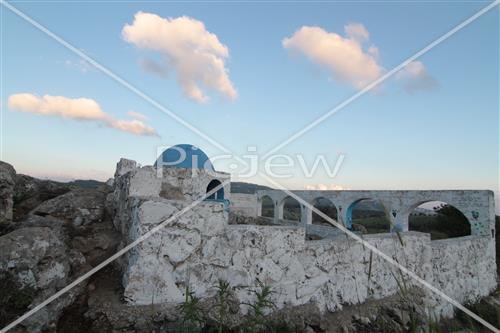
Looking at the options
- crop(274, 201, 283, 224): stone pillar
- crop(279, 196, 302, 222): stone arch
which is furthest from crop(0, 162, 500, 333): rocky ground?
crop(274, 201, 283, 224): stone pillar

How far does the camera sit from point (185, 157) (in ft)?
40.2

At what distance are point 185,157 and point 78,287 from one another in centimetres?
939

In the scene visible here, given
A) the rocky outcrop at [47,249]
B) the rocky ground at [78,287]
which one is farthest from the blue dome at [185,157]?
the rocky ground at [78,287]

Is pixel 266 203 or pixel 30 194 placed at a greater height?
pixel 30 194

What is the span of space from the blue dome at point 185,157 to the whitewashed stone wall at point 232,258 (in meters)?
7.08

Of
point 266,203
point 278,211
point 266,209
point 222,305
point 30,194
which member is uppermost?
point 30,194

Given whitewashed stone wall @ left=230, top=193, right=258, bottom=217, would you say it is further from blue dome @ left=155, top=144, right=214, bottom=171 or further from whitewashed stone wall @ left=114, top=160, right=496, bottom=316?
whitewashed stone wall @ left=114, top=160, right=496, bottom=316

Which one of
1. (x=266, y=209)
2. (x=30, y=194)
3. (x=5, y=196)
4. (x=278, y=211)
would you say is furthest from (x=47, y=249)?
(x=266, y=209)

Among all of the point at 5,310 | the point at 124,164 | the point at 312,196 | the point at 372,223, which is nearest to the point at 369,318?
the point at 5,310

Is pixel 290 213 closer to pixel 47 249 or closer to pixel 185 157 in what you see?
pixel 185 157

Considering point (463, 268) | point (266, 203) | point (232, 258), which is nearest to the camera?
point (232, 258)

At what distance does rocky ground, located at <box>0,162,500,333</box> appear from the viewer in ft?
8.87

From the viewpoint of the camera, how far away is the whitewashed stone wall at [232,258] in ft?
10.3

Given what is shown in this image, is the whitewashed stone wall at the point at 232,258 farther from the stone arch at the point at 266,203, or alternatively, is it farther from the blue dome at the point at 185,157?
the stone arch at the point at 266,203
